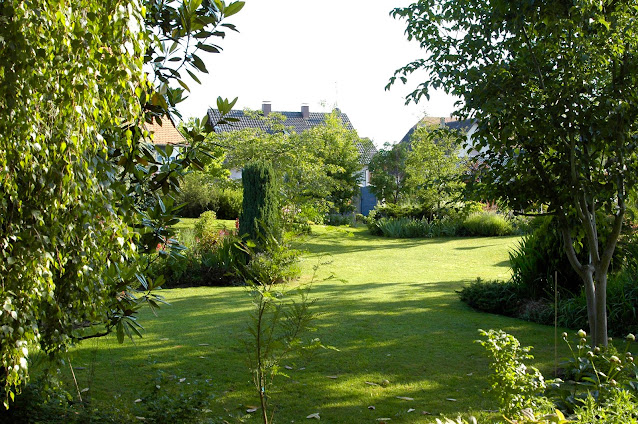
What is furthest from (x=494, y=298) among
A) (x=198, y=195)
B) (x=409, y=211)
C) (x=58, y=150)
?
(x=198, y=195)

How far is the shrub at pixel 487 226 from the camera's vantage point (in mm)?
21734

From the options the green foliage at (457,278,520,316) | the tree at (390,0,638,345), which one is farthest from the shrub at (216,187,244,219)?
the tree at (390,0,638,345)

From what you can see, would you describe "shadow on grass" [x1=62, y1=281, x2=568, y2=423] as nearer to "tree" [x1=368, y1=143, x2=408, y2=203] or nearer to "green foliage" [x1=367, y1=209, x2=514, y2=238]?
"green foliage" [x1=367, y1=209, x2=514, y2=238]

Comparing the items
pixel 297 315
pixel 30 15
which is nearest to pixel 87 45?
pixel 30 15

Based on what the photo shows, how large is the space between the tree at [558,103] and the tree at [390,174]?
22115mm

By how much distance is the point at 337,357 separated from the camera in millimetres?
6223

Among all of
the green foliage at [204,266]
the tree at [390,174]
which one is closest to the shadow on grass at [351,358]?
the green foliage at [204,266]

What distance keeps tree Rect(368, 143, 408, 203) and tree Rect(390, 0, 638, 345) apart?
871 inches

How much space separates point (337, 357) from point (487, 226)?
55.5 ft

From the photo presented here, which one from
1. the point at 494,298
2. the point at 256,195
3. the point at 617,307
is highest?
the point at 256,195

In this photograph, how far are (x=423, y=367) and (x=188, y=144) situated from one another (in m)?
3.55

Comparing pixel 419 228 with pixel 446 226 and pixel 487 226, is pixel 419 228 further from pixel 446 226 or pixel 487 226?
pixel 487 226

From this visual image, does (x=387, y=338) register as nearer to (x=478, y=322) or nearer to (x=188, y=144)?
(x=478, y=322)

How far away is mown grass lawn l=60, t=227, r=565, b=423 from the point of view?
4.67m
